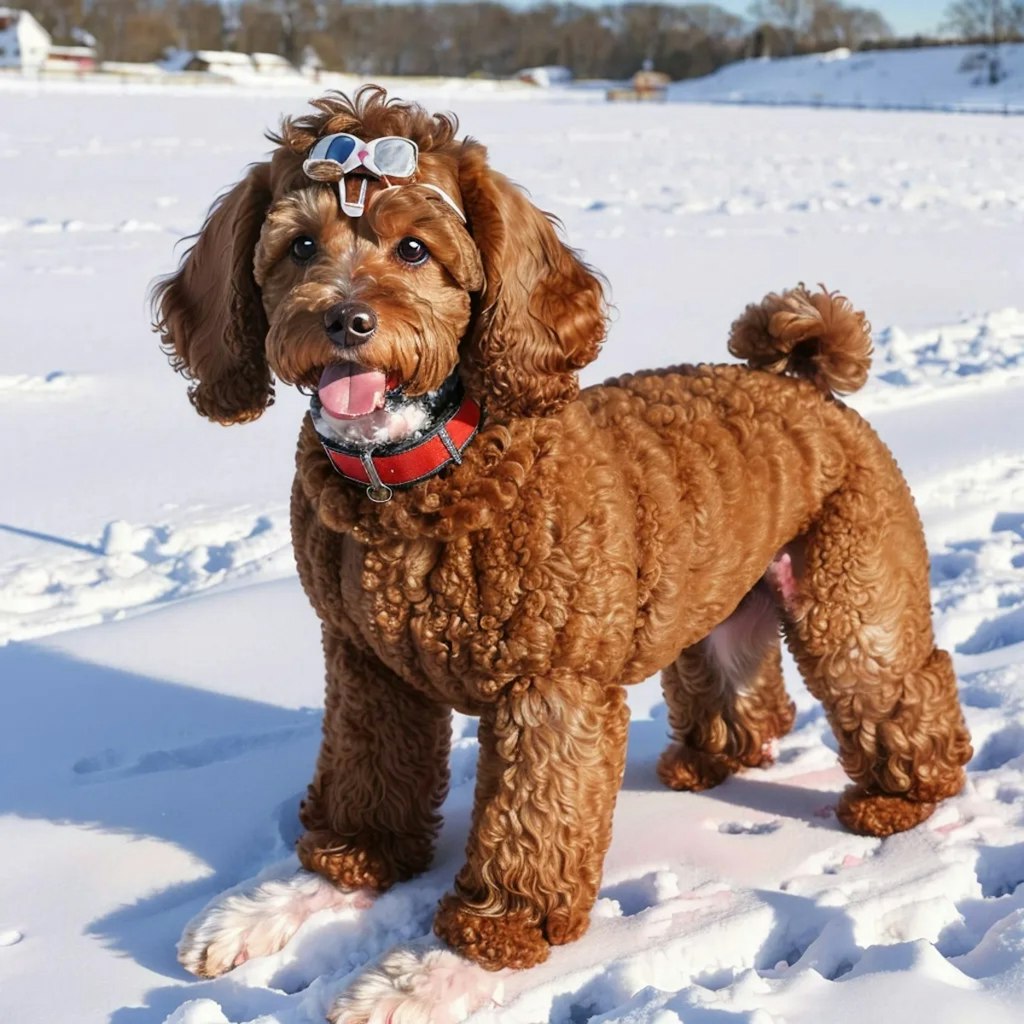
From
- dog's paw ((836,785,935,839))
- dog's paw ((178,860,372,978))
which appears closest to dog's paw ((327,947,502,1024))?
dog's paw ((178,860,372,978))

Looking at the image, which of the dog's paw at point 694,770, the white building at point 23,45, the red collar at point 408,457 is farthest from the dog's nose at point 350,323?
the white building at point 23,45

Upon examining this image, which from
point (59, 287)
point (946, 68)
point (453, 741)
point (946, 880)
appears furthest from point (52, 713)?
point (946, 68)

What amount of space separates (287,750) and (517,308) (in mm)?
1725

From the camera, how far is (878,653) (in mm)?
3035

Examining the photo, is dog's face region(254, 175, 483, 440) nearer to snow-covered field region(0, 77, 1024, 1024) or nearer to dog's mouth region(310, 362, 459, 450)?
dog's mouth region(310, 362, 459, 450)

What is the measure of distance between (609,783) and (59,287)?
24.3 ft

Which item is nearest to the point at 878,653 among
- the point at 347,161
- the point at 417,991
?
the point at 417,991

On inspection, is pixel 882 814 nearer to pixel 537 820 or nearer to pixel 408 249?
pixel 537 820

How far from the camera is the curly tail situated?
9.98 feet

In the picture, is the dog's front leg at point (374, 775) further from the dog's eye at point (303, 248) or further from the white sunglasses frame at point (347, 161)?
the white sunglasses frame at point (347, 161)

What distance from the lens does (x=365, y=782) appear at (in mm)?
2861

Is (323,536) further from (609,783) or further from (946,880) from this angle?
(946,880)

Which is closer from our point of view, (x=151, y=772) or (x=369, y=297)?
(x=369, y=297)

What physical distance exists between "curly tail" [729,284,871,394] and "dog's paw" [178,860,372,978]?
167cm
